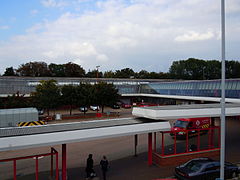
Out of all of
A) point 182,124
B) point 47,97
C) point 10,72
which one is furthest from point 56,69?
point 182,124

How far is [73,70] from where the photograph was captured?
85812 mm

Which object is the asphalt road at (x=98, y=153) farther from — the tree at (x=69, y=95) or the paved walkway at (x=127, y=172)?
the tree at (x=69, y=95)

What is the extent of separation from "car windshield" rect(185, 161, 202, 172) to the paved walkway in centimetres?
120

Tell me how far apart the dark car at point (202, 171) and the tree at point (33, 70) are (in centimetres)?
7796

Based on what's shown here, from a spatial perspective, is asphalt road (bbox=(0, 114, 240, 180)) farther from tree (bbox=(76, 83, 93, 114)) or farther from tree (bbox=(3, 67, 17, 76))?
tree (bbox=(3, 67, 17, 76))

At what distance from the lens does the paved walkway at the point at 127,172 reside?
38.7ft

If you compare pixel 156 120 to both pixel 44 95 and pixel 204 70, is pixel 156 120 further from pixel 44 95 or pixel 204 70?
pixel 204 70

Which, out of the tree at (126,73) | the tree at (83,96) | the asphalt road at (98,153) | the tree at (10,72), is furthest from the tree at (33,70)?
the asphalt road at (98,153)

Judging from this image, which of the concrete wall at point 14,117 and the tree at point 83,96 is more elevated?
the tree at point 83,96

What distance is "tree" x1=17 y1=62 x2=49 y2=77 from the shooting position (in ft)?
260

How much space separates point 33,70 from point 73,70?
14792 mm

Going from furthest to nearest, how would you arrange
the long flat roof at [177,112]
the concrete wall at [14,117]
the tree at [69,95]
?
the tree at [69,95] → the concrete wall at [14,117] → the long flat roof at [177,112]

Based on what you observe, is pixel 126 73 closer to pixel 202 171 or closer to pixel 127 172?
pixel 127 172

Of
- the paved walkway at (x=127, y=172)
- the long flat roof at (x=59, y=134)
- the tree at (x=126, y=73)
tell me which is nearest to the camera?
the long flat roof at (x=59, y=134)
